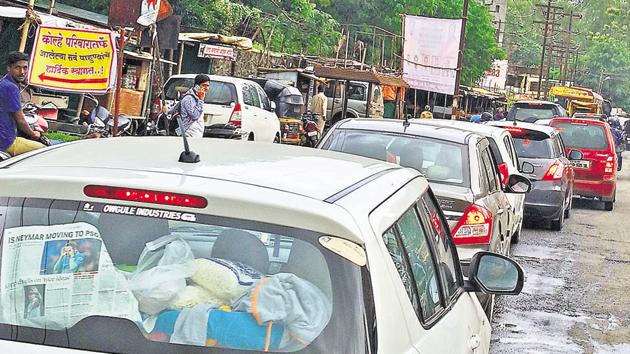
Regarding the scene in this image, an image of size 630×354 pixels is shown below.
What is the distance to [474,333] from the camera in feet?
13.5

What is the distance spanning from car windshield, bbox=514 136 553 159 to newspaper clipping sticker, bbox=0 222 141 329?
13.0 m

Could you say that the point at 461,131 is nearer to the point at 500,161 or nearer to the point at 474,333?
the point at 500,161

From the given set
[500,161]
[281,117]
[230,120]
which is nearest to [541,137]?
[500,161]

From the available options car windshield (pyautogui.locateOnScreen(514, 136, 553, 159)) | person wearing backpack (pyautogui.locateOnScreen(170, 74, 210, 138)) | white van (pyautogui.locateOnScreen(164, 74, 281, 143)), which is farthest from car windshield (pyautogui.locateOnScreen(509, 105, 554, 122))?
person wearing backpack (pyautogui.locateOnScreen(170, 74, 210, 138))

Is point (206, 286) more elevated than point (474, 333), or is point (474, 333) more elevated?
point (206, 286)

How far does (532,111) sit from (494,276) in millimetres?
24866

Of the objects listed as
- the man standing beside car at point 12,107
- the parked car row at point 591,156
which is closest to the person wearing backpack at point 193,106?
the man standing beside car at point 12,107

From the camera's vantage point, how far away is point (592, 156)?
19.2 metres

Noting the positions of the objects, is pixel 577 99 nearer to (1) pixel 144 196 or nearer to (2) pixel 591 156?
(2) pixel 591 156

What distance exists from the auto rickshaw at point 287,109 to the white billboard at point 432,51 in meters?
3.21

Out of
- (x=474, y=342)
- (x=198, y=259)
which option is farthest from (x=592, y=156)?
(x=198, y=259)

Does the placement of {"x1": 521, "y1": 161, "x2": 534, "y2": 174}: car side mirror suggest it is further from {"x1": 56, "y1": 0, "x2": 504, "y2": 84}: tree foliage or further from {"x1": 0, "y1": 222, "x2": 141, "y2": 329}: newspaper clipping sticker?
{"x1": 56, "y1": 0, "x2": 504, "y2": 84}: tree foliage

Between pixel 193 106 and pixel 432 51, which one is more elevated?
pixel 432 51

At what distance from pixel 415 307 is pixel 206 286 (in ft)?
2.37
